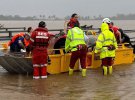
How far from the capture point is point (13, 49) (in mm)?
11914

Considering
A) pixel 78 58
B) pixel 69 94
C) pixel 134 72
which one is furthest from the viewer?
pixel 134 72

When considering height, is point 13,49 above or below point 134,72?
above

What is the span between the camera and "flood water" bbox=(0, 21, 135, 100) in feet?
27.3

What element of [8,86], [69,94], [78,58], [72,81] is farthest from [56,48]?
[69,94]

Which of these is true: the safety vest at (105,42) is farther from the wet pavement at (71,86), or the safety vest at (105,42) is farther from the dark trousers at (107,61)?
the wet pavement at (71,86)

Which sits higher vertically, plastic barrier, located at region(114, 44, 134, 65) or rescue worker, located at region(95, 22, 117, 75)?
rescue worker, located at region(95, 22, 117, 75)

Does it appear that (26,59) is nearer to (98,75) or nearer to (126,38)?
(98,75)

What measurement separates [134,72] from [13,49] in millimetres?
3703

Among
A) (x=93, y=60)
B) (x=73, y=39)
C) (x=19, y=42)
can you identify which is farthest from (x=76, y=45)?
(x=93, y=60)

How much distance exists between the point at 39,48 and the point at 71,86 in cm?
162

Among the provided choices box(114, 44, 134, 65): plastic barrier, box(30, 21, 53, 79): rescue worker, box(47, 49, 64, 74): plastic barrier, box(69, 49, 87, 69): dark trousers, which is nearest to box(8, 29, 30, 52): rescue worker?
box(47, 49, 64, 74): plastic barrier

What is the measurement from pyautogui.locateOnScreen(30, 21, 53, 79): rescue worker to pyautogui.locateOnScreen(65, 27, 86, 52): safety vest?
605mm

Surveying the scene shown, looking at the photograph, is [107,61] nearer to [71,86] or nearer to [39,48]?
[39,48]

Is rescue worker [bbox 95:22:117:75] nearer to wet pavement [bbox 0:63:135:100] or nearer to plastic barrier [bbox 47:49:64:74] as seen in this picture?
wet pavement [bbox 0:63:135:100]
